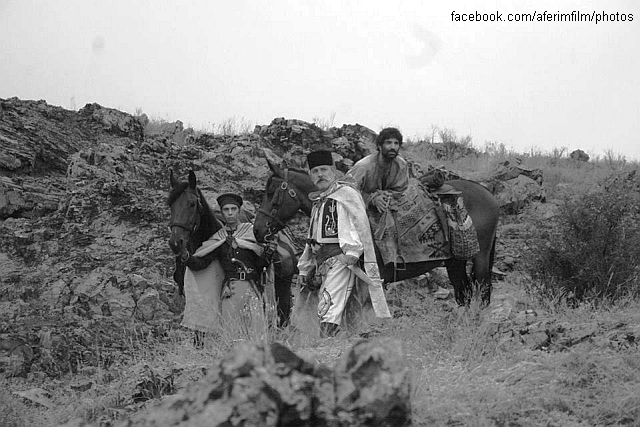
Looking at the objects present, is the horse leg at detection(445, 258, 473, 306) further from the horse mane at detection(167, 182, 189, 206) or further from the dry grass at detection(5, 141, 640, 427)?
the horse mane at detection(167, 182, 189, 206)

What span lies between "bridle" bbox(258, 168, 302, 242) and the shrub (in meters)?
3.10

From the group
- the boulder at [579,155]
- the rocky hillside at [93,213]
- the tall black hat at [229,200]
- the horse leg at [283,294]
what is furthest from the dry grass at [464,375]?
the boulder at [579,155]

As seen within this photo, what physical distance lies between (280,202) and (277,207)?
60 mm

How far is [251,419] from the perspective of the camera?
11.5ft

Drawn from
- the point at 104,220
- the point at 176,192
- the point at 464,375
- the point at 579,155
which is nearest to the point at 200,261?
the point at 176,192

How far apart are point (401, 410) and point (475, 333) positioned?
2.90 m

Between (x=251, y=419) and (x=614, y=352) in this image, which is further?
A: (x=614, y=352)

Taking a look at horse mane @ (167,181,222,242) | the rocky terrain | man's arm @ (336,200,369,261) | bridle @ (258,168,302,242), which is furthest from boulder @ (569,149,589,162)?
man's arm @ (336,200,369,261)

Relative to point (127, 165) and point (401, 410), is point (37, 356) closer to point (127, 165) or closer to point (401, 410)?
point (127, 165)

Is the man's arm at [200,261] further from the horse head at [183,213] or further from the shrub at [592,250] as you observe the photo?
the shrub at [592,250]

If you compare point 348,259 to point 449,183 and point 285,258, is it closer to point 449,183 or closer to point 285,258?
point 285,258

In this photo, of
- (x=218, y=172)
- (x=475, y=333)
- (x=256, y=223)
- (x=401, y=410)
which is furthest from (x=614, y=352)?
(x=218, y=172)

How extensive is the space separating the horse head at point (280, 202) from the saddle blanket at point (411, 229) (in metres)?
0.74

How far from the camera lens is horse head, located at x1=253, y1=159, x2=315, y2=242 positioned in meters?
9.00
